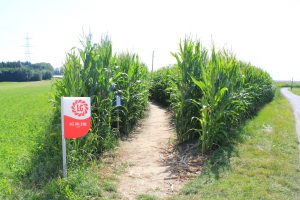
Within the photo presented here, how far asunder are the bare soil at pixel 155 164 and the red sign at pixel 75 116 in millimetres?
1186

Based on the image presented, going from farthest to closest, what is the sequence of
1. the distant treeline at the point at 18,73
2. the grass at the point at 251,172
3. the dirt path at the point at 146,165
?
the distant treeline at the point at 18,73
the dirt path at the point at 146,165
the grass at the point at 251,172

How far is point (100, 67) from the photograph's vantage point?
5875mm

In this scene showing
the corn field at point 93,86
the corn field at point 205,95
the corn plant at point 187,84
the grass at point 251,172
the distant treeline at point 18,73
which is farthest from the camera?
the distant treeline at point 18,73

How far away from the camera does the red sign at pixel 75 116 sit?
13.2 ft

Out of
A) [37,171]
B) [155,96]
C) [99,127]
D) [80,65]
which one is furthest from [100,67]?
[155,96]

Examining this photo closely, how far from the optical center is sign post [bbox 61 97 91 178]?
401cm

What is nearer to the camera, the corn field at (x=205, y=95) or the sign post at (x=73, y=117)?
the sign post at (x=73, y=117)

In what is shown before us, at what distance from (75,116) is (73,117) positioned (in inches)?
1.4

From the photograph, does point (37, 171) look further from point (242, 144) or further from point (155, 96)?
Answer: point (155, 96)

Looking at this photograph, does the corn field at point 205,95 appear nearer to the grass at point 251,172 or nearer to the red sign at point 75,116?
the grass at point 251,172

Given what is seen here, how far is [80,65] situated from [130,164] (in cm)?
235

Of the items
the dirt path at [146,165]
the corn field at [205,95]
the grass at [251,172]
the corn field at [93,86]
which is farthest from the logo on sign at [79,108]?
the corn field at [205,95]

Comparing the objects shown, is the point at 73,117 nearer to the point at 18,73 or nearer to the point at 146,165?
the point at 146,165

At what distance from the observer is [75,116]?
409 cm
